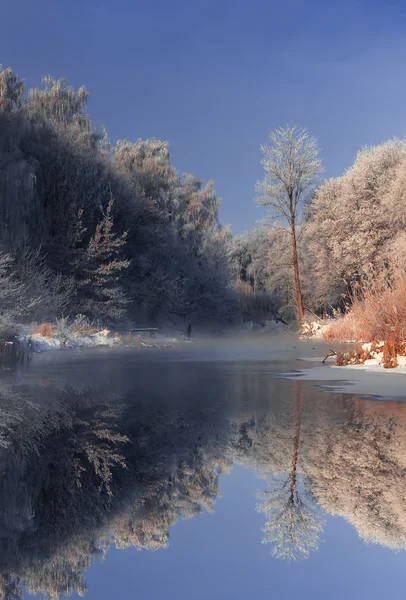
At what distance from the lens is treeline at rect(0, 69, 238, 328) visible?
31781mm

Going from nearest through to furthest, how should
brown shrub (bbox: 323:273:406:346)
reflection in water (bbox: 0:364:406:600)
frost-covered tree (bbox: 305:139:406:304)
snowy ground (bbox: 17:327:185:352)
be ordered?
reflection in water (bbox: 0:364:406:600), brown shrub (bbox: 323:273:406:346), snowy ground (bbox: 17:327:185:352), frost-covered tree (bbox: 305:139:406:304)

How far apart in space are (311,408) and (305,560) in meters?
5.34

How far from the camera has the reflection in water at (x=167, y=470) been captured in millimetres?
3629

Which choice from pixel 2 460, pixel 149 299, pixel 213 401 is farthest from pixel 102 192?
pixel 2 460

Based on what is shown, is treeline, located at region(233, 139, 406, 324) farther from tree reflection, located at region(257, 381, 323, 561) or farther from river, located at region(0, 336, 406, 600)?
tree reflection, located at region(257, 381, 323, 561)

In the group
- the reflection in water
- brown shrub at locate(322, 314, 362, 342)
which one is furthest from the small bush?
the reflection in water

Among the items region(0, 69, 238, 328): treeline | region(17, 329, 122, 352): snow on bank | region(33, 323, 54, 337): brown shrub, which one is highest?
region(0, 69, 238, 328): treeline

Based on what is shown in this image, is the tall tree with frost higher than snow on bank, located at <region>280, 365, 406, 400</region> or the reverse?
higher

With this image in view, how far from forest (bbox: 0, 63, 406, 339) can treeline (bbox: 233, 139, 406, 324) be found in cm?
8

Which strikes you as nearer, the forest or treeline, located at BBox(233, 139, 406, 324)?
the forest

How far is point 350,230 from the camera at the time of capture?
42625 mm

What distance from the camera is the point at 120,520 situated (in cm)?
396

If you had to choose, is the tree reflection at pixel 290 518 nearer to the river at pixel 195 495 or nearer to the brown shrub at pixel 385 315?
the river at pixel 195 495

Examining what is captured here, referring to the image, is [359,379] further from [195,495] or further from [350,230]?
[350,230]
